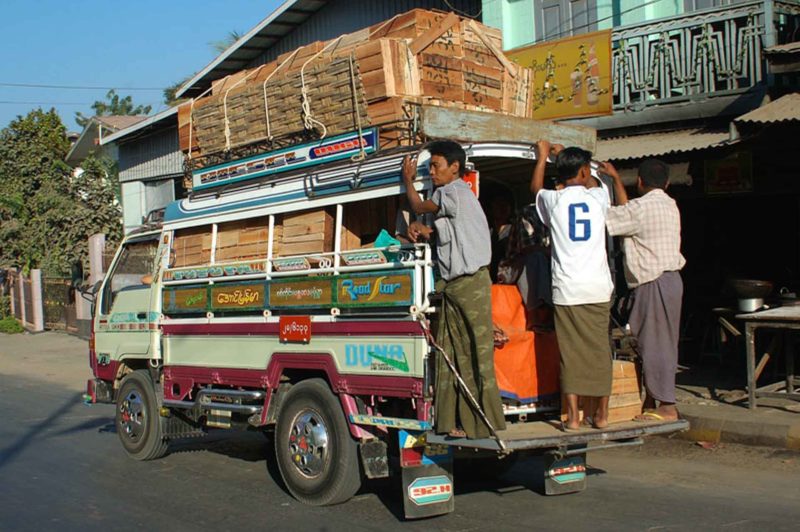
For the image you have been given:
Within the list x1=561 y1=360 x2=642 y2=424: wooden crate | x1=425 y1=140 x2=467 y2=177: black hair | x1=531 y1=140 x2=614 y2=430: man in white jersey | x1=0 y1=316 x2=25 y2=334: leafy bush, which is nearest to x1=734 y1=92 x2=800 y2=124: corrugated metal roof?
x1=561 y1=360 x2=642 y2=424: wooden crate

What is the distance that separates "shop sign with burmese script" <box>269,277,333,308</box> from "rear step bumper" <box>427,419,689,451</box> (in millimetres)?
1285

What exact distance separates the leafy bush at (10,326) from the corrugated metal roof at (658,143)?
18675 mm

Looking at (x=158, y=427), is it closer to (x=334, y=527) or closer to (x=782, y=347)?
(x=334, y=527)

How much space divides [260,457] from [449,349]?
372cm

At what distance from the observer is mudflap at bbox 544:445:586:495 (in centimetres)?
635

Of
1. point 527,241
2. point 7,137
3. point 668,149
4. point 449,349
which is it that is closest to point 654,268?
point 527,241

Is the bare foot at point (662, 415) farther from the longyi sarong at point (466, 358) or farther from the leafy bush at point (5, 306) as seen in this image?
the leafy bush at point (5, 306)

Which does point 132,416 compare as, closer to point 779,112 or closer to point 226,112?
point 226,112

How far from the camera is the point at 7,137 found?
2862 cm

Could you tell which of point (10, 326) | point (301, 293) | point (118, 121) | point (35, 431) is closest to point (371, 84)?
point (301, 293)

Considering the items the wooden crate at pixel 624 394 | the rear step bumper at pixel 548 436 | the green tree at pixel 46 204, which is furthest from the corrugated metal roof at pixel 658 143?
the green tree at pixel 46 204

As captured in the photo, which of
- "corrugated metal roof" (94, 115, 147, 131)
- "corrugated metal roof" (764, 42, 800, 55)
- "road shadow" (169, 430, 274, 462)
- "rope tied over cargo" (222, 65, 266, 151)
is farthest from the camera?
"corrugated metal roof" (94, 115, 147, 131)

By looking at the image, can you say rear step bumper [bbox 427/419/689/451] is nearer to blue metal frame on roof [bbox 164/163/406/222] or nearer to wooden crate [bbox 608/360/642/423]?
wooden crate [bbox 608/360/642/423]

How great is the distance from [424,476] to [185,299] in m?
2.97
